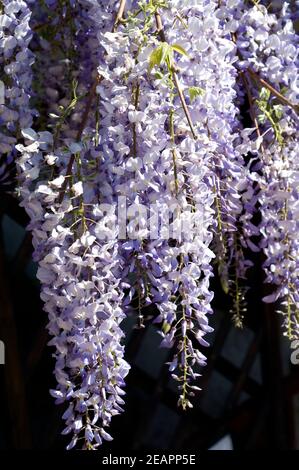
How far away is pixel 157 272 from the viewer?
1.27 metres

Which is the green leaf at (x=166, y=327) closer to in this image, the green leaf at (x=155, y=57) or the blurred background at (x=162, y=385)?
the green leaf at (x=155, y=57)

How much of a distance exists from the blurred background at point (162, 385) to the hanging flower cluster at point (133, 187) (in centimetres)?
70

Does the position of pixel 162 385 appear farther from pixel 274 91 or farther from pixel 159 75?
pixel 159 75

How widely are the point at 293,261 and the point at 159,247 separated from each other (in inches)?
9.5

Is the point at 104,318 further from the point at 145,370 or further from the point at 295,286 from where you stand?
the point at 145,370

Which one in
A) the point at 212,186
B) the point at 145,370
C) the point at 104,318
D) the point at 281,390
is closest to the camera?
the point at 104,318

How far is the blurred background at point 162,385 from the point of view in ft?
7.53

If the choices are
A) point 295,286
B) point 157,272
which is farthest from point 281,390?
point 157,272

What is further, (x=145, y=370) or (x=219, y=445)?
(x=145, y=370)

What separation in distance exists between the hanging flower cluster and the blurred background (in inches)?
27.4

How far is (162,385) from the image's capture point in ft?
8.36

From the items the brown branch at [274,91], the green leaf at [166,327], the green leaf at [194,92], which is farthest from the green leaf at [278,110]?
the green leaf at [166,327]

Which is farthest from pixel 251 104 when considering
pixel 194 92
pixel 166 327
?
pixel 166 327

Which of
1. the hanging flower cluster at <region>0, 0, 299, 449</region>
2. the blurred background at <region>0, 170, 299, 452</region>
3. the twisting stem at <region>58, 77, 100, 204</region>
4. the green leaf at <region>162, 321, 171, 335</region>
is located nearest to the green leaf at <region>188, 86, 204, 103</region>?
the hanging flower cluster at <region>0, 0, 299, 449</region>
